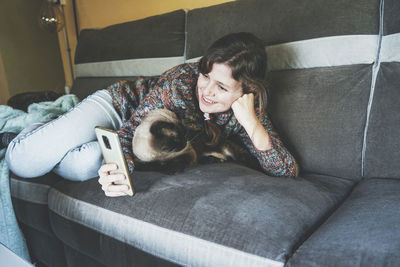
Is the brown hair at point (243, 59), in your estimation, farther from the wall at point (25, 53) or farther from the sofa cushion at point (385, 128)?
the wall at point (25, 53)

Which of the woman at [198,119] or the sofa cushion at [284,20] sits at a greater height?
the sofa cushion at [284,20]

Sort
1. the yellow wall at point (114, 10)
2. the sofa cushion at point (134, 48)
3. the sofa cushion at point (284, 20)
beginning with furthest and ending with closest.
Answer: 1. the yellow wall at point (114, 10)
2. the sofa cushion at point (134, 48)
3. the sofa cushion at point (284, 20)

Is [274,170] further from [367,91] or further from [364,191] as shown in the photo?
[367,91]

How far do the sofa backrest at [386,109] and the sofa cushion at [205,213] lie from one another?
0.11 meters

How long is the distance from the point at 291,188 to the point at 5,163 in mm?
964

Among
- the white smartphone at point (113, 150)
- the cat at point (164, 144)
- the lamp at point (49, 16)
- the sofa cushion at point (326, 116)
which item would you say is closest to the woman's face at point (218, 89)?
the cat at point (164, 144)

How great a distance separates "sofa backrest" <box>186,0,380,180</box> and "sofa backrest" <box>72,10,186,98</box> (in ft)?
1.78

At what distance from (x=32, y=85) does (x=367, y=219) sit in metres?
2.97

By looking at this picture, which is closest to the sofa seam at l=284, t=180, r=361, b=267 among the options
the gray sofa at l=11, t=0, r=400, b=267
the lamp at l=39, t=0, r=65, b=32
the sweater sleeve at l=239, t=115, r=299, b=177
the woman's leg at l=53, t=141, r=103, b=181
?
the gray sofa at l=11, t=0, r=400, b=267

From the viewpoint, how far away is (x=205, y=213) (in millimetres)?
639

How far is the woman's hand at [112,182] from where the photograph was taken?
74 cm

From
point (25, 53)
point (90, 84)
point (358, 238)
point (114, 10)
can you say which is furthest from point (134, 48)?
point (25, 53)

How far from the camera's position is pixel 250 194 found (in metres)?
0.70

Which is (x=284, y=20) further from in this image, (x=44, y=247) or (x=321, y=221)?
(x=44, y=247)
